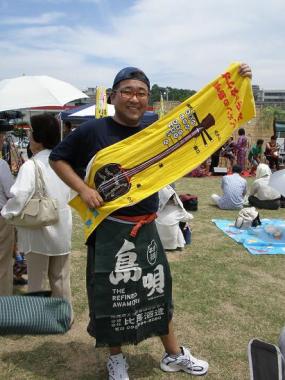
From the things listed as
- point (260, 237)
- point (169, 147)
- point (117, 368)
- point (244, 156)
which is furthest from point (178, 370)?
point (244, 156)

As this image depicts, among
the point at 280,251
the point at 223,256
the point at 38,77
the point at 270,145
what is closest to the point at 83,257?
the point at 223,256

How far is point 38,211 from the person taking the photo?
113 inches

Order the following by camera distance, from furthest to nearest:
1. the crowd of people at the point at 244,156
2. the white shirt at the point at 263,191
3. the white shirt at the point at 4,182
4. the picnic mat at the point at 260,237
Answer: the crowd of people at the point at 244,156 → the white shirt at the point at 263,191 → the picnic mat at the point at 260,237 → the white shirt at the point at 4,182

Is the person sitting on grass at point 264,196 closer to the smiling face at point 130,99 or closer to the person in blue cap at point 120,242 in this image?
the person in blue cap at point 120,242

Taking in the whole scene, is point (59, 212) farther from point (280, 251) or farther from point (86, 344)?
point (280, 251)

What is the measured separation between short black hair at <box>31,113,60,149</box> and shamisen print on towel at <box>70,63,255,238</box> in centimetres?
94

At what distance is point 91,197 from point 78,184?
0.12m

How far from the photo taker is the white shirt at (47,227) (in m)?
2.94

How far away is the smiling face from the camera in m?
2.22

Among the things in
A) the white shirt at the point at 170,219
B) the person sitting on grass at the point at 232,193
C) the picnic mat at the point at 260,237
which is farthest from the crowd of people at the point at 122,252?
the person sitting on grass at the point at 232,193

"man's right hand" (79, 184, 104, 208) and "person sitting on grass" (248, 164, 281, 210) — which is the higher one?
"man's right hand" (79, 184, 104, 208)

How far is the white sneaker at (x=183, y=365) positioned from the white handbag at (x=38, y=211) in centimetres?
128

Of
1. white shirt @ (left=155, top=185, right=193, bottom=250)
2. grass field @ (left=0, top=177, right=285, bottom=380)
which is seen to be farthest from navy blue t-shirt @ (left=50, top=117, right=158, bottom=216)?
white shirt @ (left=155, top=185, right=193, bottom=250)

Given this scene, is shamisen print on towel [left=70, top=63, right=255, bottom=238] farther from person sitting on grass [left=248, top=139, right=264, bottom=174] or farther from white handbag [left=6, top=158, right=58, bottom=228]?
person sitting on grass [left=248, top=139, right=264, bottom=174]
